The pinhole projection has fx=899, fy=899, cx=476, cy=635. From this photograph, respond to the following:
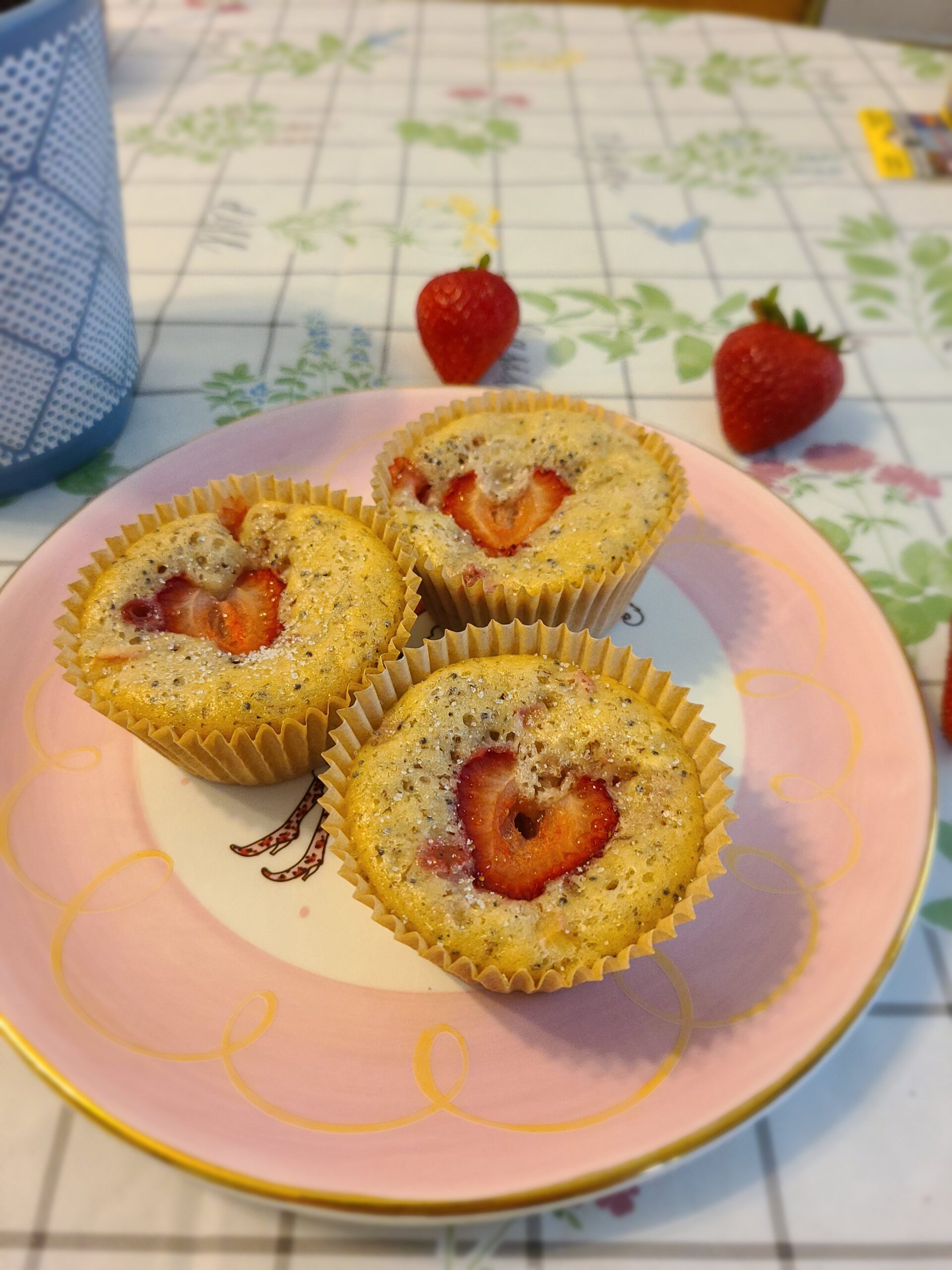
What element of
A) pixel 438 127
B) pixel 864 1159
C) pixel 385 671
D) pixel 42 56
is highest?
pixel 42 56

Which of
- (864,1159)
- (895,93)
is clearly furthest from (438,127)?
(864,1159)

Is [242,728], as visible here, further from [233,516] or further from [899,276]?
[899,276]

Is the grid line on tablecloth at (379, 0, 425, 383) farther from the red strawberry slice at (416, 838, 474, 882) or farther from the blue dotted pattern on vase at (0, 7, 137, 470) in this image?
the red strawberry slice at (416, 838, 474, 882)

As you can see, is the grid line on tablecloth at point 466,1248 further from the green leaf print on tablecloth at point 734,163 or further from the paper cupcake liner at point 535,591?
the green leaf print on tablecloth at point 734,163

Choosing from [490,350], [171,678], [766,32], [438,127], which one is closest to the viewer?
[171,678]

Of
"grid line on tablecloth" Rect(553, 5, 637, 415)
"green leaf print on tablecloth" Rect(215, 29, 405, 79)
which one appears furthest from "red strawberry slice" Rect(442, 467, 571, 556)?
"green leaf print on tablecloth" Rect(215, 29, 405, 79)

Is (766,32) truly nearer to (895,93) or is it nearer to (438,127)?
(895,93)

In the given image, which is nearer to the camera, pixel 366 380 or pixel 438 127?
pixel 366 380
